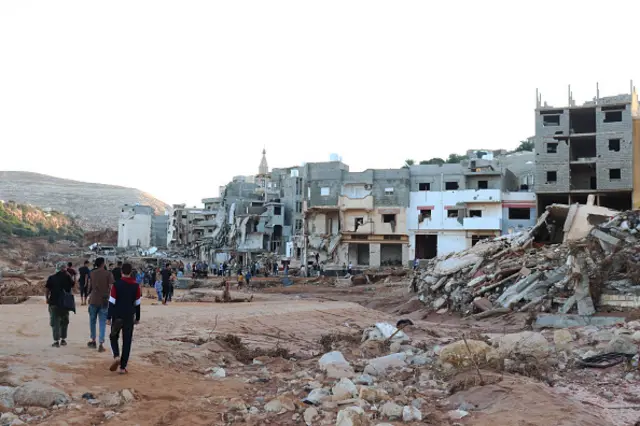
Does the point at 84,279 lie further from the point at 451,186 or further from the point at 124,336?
the point at 451,186

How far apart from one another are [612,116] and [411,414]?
47223mm

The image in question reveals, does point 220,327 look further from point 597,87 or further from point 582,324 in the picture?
point 597,87

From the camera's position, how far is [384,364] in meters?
Result: 9.54

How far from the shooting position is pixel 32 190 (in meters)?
181

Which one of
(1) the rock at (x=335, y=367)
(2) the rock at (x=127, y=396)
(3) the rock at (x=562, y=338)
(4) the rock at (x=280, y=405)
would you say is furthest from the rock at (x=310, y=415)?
(3) the rock at (x=562, y=338)

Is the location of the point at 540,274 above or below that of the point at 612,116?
below

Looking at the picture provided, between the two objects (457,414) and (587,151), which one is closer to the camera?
(457,414)

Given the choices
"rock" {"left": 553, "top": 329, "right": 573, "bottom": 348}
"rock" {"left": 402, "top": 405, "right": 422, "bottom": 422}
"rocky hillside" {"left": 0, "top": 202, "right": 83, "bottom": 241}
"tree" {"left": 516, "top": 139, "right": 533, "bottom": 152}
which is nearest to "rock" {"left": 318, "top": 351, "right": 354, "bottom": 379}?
"rock" {"left": 402, "top": 405, "right": 422, "bottom": 422}

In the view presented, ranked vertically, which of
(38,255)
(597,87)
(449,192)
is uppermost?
(597,87)

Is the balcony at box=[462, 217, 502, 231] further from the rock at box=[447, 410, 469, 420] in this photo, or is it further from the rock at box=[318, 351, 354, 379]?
the rock at box=[447, 410, 469, 420]

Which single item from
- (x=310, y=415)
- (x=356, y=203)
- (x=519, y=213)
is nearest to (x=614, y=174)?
(x=519, y=213)

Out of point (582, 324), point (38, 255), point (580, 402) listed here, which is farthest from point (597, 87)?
point (38, 255)

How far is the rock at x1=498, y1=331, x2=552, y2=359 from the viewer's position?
9.59m

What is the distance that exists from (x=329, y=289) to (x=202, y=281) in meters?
10.6
